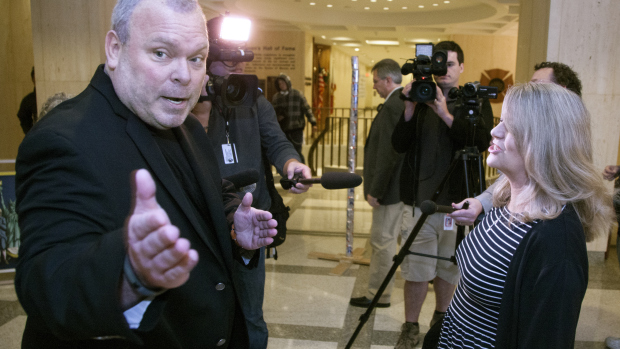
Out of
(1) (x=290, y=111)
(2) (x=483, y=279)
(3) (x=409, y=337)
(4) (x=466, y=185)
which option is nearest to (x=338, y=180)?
(2) (x=483, y=279)

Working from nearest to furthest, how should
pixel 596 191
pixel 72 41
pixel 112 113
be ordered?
pixel 112 113 < pixel 596 191 < pixel 72 41

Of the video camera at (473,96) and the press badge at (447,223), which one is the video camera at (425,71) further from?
the press badge at (447,223)

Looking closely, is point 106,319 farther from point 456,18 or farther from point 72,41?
point 456,18

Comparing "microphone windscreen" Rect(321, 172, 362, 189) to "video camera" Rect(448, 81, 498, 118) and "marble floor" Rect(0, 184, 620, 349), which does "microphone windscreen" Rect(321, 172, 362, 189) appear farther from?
"marble floor" Rect(0, 184, 620, 349)

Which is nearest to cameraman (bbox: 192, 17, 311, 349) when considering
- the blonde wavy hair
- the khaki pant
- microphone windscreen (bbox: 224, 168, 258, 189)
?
microphone windscreen (bbox: 224, 168, 258, 189)

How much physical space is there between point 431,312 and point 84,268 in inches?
111

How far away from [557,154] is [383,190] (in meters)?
1.88

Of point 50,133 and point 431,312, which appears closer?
point 50,133

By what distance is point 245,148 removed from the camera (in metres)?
2.15

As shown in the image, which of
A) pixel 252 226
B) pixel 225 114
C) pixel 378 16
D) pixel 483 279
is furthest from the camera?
pixel 378 16

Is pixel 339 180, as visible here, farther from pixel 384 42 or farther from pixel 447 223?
pixel 384 42

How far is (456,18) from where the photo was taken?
1115 cm

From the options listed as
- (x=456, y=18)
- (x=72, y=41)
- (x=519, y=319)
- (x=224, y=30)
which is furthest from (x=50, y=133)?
(x=456, y=18)

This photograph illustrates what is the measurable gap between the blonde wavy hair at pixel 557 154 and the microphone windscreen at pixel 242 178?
2.63ft
